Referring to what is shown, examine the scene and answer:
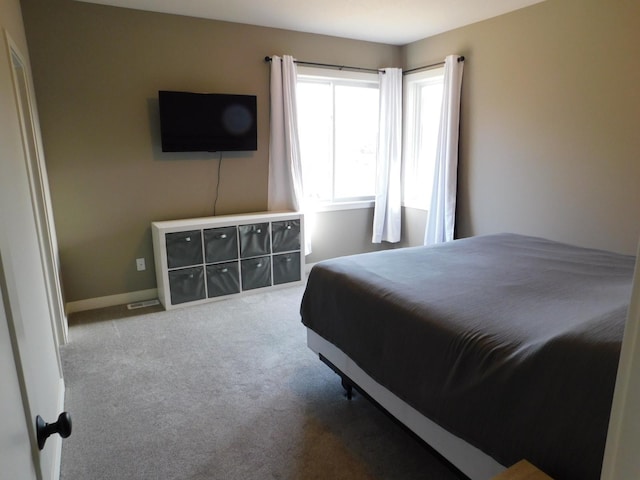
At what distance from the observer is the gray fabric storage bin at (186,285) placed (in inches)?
146

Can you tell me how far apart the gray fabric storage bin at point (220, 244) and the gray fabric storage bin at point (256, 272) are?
17cm

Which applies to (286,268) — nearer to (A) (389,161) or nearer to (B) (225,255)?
(B) (225,255)

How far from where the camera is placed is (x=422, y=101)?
15.6 feet

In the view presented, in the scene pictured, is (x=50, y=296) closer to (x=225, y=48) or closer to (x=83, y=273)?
(x=83, y=273)

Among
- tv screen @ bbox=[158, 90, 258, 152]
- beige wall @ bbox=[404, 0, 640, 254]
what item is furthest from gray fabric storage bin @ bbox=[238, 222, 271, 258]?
beige wall @ bbox=[404, 0, 640, 254]

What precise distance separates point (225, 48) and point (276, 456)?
3.44 m

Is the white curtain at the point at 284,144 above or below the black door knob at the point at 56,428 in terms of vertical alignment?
above

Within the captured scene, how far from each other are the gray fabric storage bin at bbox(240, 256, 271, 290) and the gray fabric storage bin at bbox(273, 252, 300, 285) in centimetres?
8

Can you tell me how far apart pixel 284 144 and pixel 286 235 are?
92cm

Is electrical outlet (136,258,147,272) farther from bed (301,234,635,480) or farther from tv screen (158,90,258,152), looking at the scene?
bed (301,234,635,480)

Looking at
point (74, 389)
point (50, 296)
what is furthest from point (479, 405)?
point (50, 296)

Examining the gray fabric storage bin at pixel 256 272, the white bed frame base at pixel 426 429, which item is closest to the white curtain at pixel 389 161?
the gray fabric storage bin at pixel 256 272

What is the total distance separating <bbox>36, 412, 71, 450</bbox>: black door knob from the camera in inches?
33.7

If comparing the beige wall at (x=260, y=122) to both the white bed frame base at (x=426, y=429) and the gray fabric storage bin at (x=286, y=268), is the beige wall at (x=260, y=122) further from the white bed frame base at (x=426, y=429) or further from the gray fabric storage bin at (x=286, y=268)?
the white bed frame base at (x=426, y=429)
